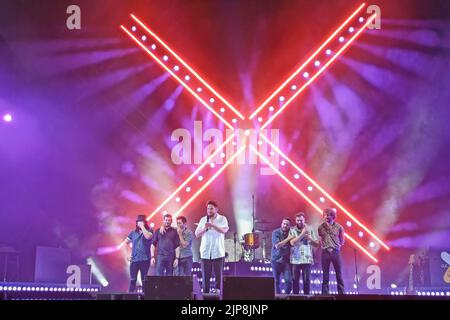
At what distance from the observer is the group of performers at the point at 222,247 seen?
9.41m

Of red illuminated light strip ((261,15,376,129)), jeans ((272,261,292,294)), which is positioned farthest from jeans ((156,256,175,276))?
red illuminated light strip ((261,15,376,129))

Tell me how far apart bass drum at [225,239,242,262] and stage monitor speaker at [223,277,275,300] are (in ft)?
19.3

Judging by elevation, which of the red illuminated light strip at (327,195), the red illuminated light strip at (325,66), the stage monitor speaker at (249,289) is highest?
the red illuminated light strip at (325,66)

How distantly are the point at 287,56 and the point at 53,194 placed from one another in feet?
21.6

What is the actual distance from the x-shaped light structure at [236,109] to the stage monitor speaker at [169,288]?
6.96 m

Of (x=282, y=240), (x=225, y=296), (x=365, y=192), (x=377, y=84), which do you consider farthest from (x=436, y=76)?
(x=225, y=296)

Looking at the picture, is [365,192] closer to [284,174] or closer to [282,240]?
[284,174]

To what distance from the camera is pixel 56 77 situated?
47.1 ft

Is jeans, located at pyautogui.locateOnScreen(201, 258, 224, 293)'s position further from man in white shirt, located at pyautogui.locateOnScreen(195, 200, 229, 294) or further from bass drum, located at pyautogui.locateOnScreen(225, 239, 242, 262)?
bass drum, located at pyautogui.locateOnScreen(225, 239, 242, 262)

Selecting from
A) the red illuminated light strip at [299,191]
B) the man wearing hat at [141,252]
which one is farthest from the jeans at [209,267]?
the red illuminated light strip at [299,191]

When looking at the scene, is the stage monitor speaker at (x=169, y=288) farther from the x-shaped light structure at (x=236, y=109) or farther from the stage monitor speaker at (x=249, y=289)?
the x-shaped light structure at (x=236, y=109)

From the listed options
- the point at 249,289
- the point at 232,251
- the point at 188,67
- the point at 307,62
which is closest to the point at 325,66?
the point at 307,62

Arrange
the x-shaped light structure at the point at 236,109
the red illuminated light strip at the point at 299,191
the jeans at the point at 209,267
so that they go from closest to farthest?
the jeans at the point at 209,267 → the red illuminated light strip at the point at 299,191 → the x-shaped light structure at the point at 236,109
